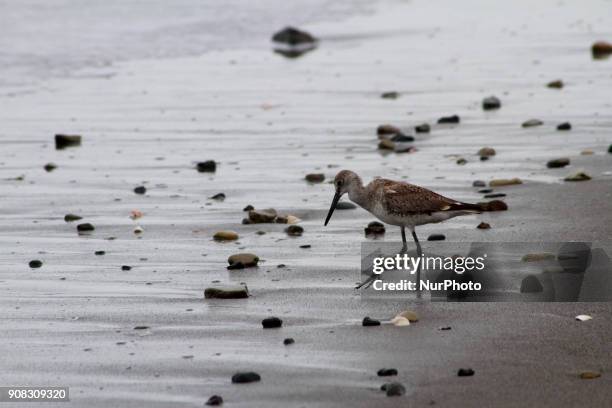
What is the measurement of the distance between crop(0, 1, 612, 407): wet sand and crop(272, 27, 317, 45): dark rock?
143 cm

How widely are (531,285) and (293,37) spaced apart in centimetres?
1434

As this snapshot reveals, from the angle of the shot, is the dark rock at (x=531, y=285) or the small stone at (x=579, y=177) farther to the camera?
the small stone at (x=579, y=177)

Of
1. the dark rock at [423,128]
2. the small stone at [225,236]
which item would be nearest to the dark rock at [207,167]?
the small stone at [225,236]

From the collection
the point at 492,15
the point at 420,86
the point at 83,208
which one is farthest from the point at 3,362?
the point at 492,15

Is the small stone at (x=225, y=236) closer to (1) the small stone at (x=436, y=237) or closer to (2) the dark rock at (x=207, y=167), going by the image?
(1) the small stone at (x=436, y=237)

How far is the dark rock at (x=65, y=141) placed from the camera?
534 inches

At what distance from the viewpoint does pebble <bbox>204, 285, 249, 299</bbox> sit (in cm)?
805

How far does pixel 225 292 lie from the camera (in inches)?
317

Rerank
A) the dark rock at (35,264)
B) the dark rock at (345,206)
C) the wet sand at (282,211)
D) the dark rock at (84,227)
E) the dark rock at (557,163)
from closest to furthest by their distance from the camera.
Result: the wet sand at (282,211) < the dark rock at (35,264) < the dark rock at (84,227) < the dark rock at (345,206) < the dark rock at (557,163)

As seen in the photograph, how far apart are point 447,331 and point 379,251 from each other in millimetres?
2097

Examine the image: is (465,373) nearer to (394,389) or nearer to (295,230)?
(394,389)

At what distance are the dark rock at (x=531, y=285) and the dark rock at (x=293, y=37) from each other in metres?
14.2

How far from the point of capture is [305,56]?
20453 millimetres

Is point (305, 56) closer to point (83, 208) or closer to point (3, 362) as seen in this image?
point (83, 208)
